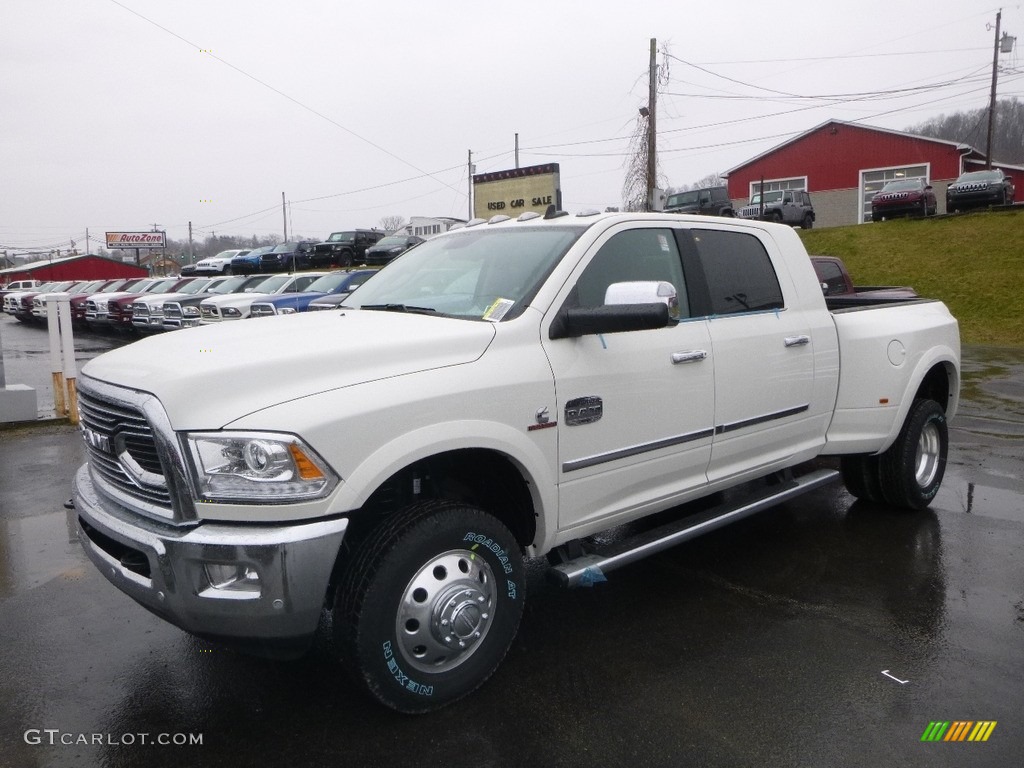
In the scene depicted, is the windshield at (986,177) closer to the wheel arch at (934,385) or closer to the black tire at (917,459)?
the wheel arch at (934,385)

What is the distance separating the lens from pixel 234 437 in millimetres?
2646

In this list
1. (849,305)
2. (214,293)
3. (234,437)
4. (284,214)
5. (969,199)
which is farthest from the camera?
(284,214)

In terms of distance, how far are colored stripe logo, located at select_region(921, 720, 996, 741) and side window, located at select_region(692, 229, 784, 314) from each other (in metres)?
2.12

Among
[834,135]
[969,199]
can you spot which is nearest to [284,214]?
[834,135]

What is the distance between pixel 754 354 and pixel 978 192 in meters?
26.0

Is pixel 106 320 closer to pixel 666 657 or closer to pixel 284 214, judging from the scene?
pixel 666 657

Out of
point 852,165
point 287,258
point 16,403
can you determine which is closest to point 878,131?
point 852,165

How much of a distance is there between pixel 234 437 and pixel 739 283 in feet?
9.57

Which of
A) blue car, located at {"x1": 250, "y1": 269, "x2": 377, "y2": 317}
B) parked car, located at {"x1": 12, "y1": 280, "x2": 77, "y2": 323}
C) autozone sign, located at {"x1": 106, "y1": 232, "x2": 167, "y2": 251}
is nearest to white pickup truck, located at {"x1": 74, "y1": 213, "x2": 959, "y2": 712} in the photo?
blue car, located at {"x1": 250, "y1": 269, "x2": 377, "y2": 317}

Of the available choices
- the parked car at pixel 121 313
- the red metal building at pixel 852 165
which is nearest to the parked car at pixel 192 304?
the parked car at pixel 121 313

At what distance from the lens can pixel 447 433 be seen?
2986 millimetres

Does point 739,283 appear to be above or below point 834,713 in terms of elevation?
above

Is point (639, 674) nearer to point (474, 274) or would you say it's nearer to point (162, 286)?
point (474, 274)

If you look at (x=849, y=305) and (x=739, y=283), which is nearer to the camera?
(x=739, y=283)
